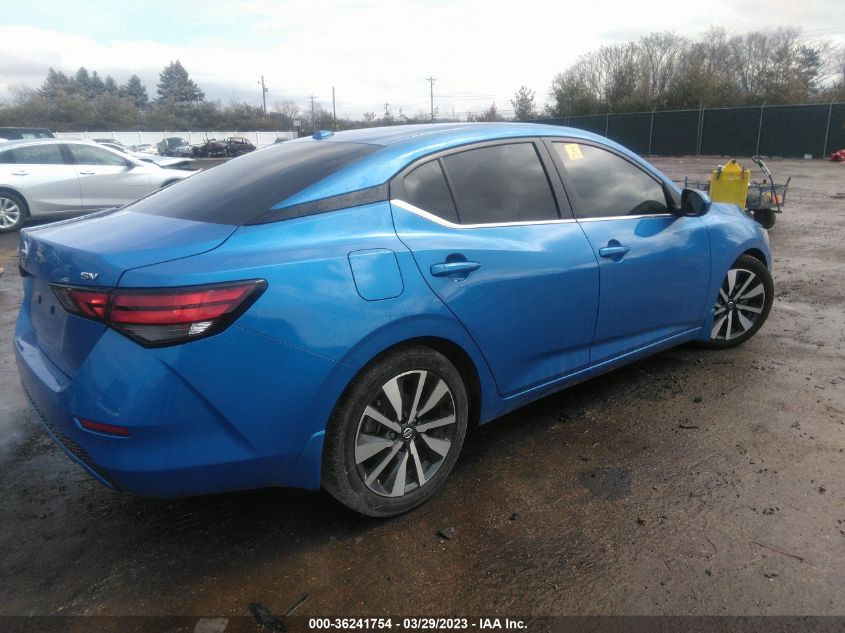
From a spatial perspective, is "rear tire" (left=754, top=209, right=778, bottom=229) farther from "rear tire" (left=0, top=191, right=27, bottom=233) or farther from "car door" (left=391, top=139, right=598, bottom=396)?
"rear tire" (left=0, top=191, right=27, bottom=233)

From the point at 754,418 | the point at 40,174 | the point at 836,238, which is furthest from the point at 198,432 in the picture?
the point at 40,174

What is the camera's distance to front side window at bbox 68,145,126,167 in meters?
11.6

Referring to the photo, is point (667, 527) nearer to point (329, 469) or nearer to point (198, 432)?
point (329, 469)

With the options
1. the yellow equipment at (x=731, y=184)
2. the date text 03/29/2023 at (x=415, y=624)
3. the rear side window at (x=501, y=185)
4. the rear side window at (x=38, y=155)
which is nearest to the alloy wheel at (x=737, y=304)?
the rear side window at (x=501, y=185)

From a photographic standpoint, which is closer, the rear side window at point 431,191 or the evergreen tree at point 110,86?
the rear side window at point 431,191

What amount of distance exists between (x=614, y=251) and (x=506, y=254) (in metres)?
0.79

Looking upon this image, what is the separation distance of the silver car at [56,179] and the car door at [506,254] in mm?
10568

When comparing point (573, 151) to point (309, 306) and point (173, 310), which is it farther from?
point (173, 310)

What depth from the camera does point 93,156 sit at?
11766mm

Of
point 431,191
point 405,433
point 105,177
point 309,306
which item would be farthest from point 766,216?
point 105,177

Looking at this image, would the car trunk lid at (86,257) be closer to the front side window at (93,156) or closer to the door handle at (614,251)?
the door handle at (614,251)

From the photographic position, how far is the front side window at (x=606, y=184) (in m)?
3.41

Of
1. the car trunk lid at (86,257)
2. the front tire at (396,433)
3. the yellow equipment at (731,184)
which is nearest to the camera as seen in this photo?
the car trunk lid at (86,257)

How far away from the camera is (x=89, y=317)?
217 centimetres
